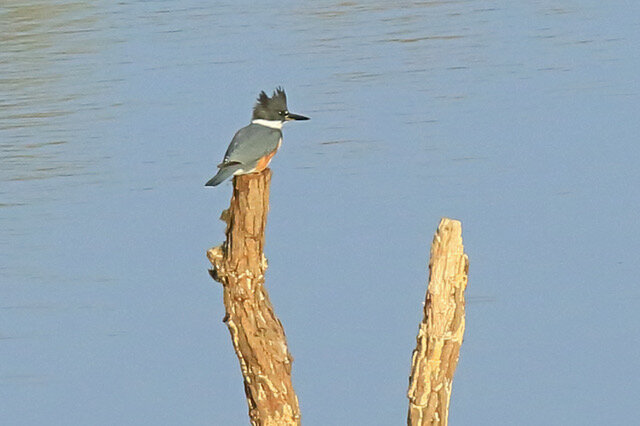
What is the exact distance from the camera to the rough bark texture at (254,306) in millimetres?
3486

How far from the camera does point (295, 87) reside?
8.34 meters

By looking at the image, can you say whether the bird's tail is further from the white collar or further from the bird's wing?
the white collar

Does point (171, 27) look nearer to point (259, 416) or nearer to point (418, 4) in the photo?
point (418, 4)

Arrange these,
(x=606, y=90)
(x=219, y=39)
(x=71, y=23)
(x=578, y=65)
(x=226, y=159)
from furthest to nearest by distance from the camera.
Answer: (x=71, y=23) → (x=219, y=39) → (x=578, y=65) → (x=606, y=90) → (x=226, y=159)

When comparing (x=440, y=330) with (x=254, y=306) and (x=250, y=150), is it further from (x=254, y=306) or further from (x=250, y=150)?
(x=250, y=150)

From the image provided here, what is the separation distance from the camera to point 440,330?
346 centimetres

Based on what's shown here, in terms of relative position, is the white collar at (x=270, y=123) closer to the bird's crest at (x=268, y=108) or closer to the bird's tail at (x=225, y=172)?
the bird's crest at (x=268, y=108)

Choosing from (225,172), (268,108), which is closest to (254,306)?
(225,172)

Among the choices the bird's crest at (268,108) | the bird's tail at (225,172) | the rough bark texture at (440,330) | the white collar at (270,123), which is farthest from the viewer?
the bird's crest at (268,108)

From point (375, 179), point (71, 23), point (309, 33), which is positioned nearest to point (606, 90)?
point (375, 179)

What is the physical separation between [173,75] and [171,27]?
135 cm

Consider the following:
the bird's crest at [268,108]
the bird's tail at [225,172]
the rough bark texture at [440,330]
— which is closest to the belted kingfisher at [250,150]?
the bird's tail at [225,172]

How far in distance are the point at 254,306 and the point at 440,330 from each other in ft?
1.58

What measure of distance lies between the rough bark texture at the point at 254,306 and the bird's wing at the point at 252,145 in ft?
0.27
